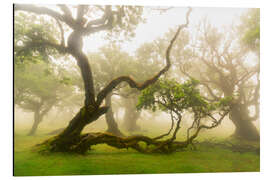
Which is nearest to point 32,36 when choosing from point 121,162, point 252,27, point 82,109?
point 82,109

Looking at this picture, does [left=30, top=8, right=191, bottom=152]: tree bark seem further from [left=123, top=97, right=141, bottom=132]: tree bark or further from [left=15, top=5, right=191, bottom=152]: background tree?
[left=123, top=97, right=141, bottom=132]: tree bark

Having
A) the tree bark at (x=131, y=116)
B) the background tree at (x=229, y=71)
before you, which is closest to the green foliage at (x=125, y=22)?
the background tree at (x=229, y=71)

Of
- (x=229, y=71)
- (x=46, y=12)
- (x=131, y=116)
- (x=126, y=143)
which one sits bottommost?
(x=126, y=143)

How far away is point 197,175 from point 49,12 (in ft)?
30.0

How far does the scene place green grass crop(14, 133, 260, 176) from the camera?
574 centimetres

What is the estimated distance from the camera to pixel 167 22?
24.2 feet

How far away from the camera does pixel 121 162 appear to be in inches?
237

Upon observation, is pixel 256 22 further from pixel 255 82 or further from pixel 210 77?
pixel 210 77

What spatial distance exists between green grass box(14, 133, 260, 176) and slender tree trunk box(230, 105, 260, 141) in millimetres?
1365

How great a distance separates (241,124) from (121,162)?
Result: 717 cm

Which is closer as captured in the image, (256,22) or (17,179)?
(17,179)

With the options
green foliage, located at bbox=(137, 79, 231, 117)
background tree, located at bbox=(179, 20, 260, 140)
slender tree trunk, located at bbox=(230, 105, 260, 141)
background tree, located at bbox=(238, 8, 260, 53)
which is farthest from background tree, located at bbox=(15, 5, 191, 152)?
slender tree trunk, located at bbox=(230, 105, 260, 141)

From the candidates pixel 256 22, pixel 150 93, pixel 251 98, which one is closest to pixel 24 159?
pixel 150 93

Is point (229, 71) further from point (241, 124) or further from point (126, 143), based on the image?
point (126, 143)
